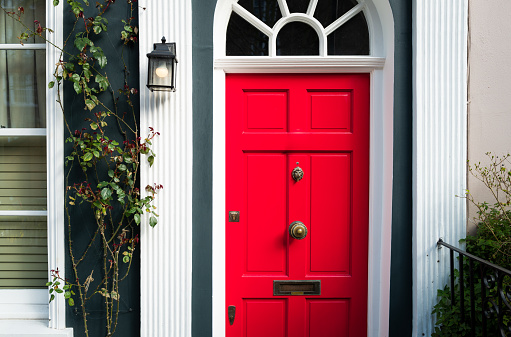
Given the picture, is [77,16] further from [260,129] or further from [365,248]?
[365,248]

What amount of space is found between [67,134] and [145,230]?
885 millimetres

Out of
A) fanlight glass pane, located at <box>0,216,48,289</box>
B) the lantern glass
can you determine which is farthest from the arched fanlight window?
fanlight glass pane, located at <box>0,216,48,289</box>

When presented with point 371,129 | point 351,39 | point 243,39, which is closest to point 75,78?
point 243,39

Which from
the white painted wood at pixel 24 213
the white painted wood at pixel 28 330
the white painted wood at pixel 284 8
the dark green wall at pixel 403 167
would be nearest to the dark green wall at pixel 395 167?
the dark green wall at pixel 403 167

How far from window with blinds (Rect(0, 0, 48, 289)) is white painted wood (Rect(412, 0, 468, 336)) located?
2.75 metres

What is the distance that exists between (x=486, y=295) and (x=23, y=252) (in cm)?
326

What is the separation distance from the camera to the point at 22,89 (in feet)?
8.63

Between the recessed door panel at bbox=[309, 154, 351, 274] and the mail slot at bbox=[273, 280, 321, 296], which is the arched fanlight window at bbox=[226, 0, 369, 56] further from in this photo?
the mail slot at bbox=[273, 280, 321, 296]

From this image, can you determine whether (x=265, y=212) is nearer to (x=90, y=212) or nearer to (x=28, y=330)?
(x=90, y=212)

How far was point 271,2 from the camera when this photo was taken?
2.58 metres

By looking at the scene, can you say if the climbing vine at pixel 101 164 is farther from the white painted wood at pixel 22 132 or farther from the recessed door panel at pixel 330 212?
the recessed door panel at pixel 330 212

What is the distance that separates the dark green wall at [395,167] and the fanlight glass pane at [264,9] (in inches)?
11.1

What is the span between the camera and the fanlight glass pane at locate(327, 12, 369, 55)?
8.46 feet

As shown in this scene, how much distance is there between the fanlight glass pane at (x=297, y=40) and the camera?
2578 millimetres
